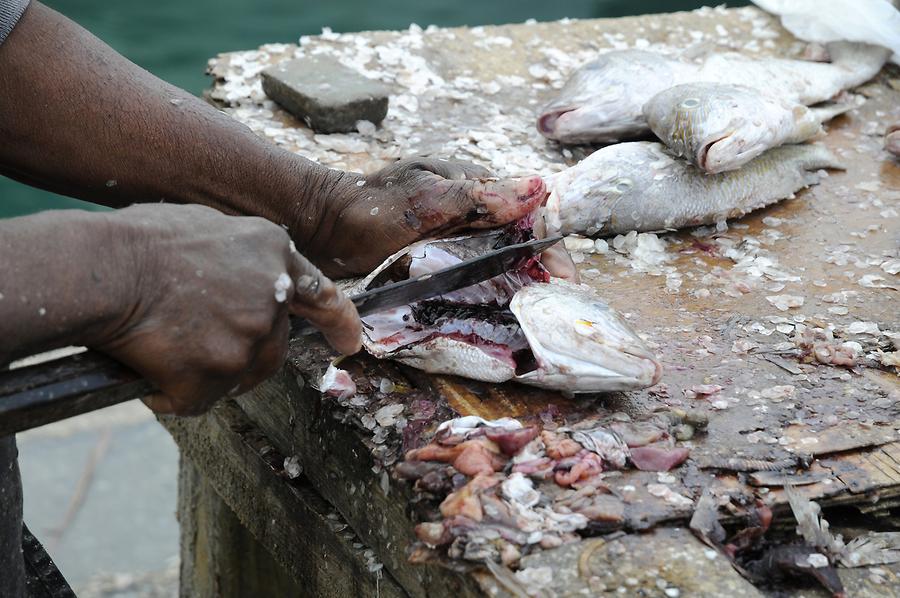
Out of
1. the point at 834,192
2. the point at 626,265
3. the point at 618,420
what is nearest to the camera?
the point at 618,420

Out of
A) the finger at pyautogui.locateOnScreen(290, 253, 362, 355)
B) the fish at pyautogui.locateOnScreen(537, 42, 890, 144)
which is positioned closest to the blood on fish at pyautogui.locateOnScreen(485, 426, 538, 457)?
the finger at pyautogui.locateOnScreen(290, 253, 362, 355)

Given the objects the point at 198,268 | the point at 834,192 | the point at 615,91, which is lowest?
the point at 834,192

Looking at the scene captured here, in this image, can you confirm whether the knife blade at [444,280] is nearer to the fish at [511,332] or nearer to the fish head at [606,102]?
the fish at [511,332]

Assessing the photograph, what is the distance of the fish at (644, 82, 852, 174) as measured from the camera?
108 inches

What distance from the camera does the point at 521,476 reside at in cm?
171

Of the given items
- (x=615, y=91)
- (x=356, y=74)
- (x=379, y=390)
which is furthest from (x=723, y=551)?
(x=356, y=74)

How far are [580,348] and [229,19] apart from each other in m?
5.54

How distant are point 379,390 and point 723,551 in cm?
73

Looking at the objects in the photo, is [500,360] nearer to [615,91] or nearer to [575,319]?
[575,319]

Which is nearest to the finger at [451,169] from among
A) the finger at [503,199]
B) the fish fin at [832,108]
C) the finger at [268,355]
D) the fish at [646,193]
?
the finger at [503,199]

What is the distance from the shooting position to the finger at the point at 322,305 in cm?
163

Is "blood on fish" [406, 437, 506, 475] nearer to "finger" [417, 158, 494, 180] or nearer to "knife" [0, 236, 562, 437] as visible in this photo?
"knife" [0, 236, 562, 437]

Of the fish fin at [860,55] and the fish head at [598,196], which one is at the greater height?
the fish head at [598,196]

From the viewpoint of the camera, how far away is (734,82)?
3.27 metres
